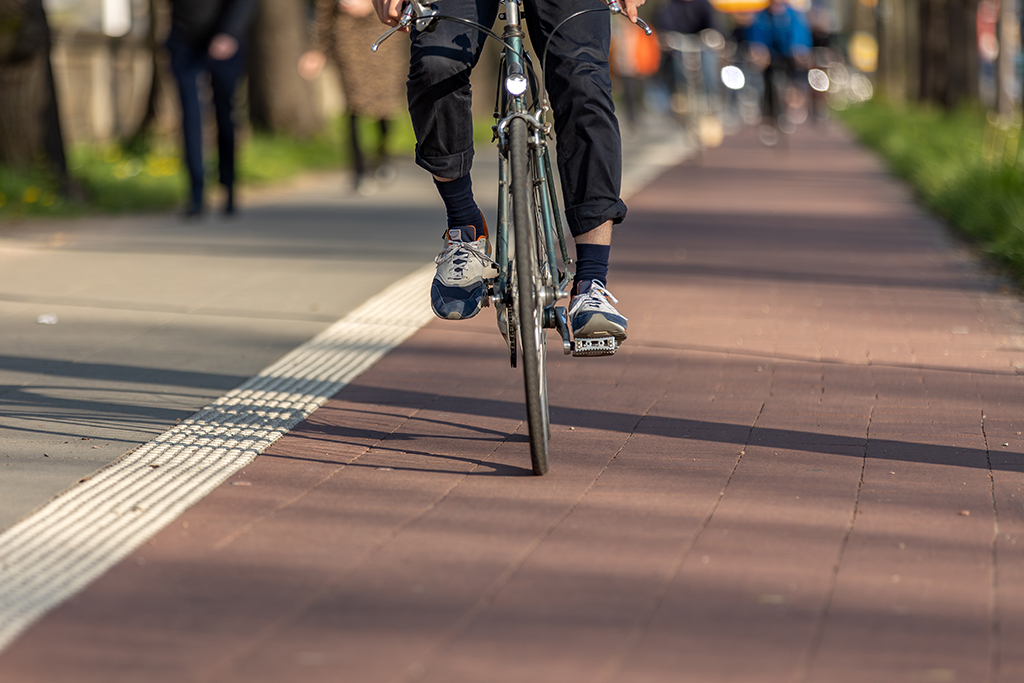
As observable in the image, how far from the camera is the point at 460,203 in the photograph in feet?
14.8

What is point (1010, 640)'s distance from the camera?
2871mm

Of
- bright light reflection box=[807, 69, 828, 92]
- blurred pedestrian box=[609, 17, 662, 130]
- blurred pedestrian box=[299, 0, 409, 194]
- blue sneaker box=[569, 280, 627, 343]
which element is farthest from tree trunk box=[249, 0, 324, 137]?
bright light reflection box=[807, 69, 828, 92]

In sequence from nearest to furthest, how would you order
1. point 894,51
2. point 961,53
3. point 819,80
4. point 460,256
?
point 460,256 < point 961,53 < point 819,80 < point 894,51

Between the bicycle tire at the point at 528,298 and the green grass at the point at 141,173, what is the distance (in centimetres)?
690

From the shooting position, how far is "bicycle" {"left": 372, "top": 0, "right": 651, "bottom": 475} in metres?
3.95

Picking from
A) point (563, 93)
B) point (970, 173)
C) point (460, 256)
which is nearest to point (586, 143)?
point (563, 93)

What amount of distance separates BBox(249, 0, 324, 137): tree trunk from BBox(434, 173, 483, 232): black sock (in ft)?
39.4

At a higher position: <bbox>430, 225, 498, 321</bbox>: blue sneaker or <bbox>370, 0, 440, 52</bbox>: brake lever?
<bbox>370, 0, 440, 52</bbox>: brake lever

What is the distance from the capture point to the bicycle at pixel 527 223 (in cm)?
395

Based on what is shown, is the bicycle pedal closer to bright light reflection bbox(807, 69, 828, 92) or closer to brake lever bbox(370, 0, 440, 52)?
brake lever bbox(370, 0, 440, 52)

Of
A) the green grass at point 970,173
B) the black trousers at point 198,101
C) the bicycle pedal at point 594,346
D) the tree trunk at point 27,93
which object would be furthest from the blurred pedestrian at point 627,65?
the bicycle pedal at point 594,346

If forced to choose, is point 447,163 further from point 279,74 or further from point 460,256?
point 279,74

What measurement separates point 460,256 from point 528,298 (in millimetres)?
506

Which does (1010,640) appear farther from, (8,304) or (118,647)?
(8,304)
